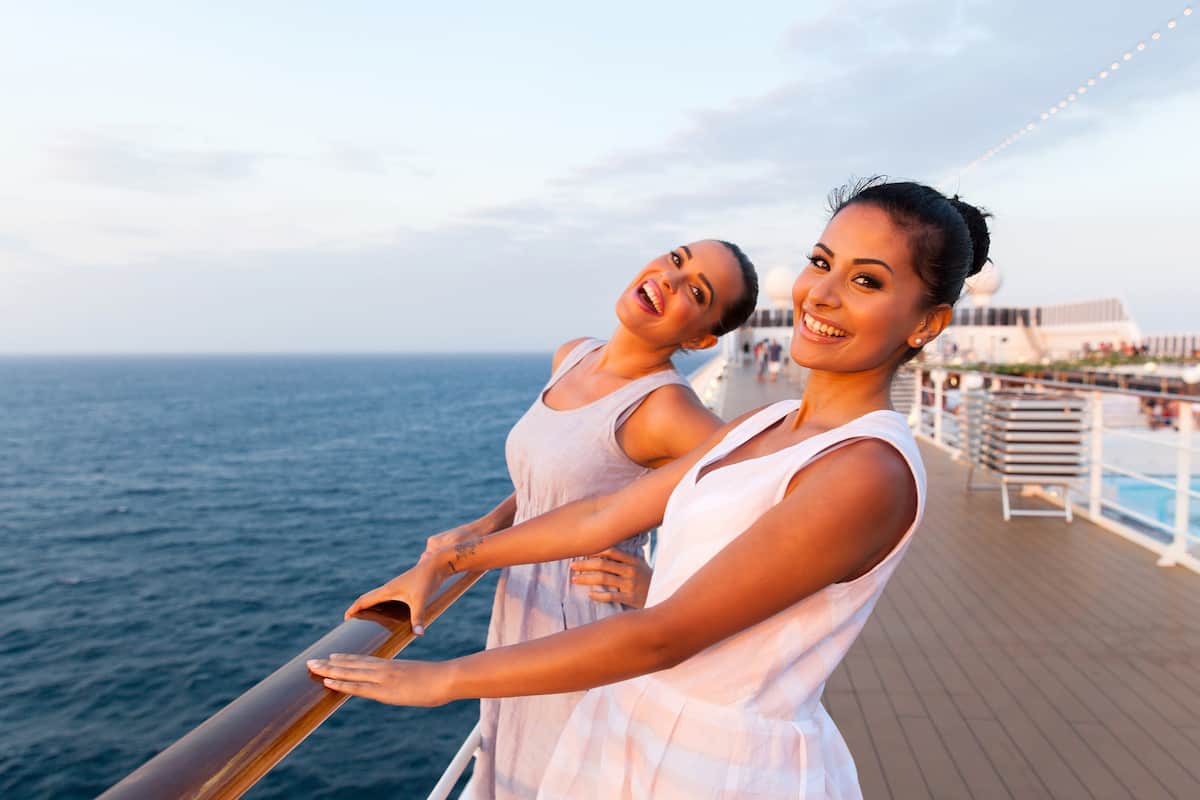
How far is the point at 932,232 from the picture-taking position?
3.19 ft

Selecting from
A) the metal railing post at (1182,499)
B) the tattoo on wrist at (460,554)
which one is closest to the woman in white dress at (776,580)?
the tattoo on wrist at (460,554)

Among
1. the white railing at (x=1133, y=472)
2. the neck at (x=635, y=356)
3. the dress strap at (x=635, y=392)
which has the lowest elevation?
the white railing at (x=1133, y=472)

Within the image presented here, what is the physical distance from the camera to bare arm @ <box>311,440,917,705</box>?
82cm

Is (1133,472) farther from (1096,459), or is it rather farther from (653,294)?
(653,294)

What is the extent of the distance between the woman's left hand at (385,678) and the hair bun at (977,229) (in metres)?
0.84

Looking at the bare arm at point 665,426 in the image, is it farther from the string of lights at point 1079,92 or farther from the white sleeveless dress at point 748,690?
the string of lights at point 1079,92

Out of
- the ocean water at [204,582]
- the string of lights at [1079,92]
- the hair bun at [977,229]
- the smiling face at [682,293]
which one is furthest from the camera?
the ocean water at [204,582]

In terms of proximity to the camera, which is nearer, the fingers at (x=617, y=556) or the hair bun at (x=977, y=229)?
the hair bun at (x=977, y=229)

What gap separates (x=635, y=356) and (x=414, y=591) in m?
0.74

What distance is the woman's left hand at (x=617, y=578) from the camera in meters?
1.36

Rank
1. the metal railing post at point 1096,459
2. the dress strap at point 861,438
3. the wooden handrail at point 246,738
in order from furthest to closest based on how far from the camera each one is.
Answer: the metal railing post at point 1096,459
the dress strap at point 861,438
the wooden handrail at point 246,738

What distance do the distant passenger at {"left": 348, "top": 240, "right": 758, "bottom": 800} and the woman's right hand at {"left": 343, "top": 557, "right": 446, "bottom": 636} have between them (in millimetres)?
123

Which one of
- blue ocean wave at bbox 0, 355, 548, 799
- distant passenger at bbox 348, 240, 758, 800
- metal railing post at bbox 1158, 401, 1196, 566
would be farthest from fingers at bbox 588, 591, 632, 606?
blue ocean wave at bbox 0, 355, 548, 799

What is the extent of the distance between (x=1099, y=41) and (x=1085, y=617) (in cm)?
1087
